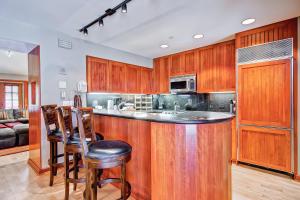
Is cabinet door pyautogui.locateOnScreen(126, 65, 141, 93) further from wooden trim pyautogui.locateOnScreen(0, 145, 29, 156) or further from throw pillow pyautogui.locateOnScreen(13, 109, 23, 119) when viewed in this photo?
throw pillow pyautogui.locateOnScreen(13, 109, 23, 119)

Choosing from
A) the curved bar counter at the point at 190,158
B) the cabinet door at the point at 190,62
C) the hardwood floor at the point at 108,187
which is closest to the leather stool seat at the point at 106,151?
the curved bar counter at the point at 190,158

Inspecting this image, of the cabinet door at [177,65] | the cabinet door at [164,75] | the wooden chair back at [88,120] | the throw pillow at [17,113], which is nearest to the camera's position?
the wooden chair back at [88,120]

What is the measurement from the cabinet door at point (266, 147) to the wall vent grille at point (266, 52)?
1209 mm

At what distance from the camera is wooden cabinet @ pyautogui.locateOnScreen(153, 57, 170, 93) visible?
4598mm

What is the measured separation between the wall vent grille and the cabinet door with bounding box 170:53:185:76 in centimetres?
144

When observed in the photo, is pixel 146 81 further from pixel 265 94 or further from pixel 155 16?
pixel 265 94

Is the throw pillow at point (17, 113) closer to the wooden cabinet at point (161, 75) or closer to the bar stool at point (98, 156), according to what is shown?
the wooden cabinet at point (161, 75)

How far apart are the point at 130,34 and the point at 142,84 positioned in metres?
1.77

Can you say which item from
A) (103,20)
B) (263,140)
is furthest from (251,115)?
(103,20)

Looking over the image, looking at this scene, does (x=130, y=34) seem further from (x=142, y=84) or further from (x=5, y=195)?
(x=5, y=195)

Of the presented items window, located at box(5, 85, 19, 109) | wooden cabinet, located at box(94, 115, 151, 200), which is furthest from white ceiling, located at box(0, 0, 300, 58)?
window, located at box(5, 85, 19, 109)

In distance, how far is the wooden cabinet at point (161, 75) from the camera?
4.60 metres

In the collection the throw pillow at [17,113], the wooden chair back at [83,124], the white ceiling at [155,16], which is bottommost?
the throw pillow at [17,113]

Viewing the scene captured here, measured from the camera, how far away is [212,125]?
1.53 metres
